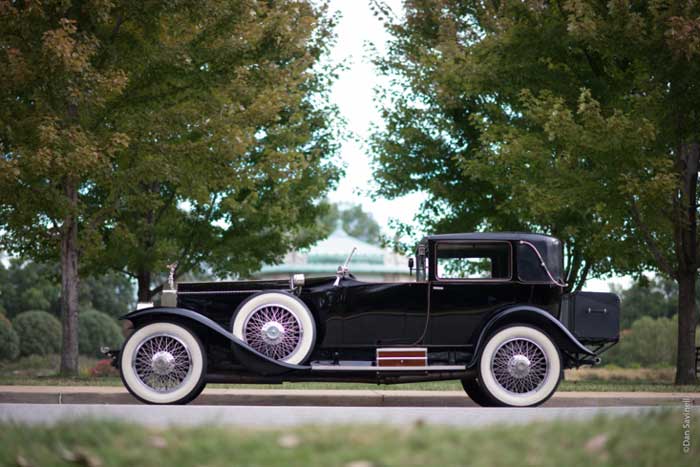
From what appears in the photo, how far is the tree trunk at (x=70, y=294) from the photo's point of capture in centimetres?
1756

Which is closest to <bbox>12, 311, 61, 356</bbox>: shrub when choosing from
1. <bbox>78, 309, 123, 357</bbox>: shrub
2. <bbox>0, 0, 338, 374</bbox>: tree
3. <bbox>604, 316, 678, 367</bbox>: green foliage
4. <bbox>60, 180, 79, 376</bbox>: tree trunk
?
<bbox>78, 309, 123, 357</bbox>: shrub

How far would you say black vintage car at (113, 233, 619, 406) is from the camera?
34.6 feet

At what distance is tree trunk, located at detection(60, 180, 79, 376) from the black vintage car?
7.23 meters

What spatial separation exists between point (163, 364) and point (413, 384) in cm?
690

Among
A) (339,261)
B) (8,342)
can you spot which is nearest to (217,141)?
(8,342)

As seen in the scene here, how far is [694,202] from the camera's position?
59.4 ft

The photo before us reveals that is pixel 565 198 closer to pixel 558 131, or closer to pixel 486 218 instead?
pixel 558 131

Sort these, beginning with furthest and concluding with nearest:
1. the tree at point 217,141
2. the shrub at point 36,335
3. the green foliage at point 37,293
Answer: the green foliage at point 37,293 → the shrub at point 36,335 → the tree at point 217,141

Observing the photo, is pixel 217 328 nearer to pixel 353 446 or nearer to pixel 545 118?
pixel 353 446

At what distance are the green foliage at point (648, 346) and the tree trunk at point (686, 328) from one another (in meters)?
13.8

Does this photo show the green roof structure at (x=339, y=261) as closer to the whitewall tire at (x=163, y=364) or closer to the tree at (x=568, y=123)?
the tree at (x=568, y=123)

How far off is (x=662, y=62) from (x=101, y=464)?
13233mm

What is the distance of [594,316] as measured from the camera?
439 inches

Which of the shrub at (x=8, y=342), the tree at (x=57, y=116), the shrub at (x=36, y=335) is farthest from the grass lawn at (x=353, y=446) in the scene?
the shrub at (x=36, y=335)
